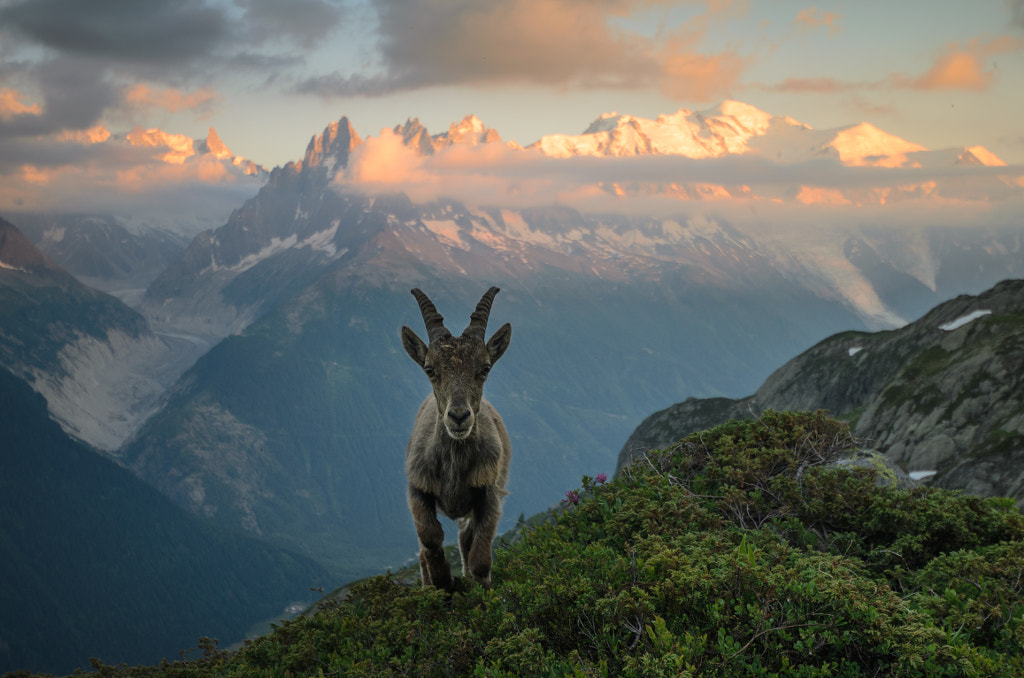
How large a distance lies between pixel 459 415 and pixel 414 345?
2.65 m

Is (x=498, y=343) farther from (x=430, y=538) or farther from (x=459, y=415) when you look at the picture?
(x=430, y=538)

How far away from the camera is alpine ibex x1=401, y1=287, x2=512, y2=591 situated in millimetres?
14688

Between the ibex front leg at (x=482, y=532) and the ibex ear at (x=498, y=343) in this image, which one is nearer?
the ibex front leg at (x=482, y=532)

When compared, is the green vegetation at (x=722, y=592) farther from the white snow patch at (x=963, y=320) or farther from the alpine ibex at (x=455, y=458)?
the white snow patch at (x=963, y=320)

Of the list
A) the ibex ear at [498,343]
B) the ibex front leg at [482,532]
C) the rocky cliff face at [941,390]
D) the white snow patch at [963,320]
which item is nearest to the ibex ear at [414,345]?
the ibex ear at [498,343]

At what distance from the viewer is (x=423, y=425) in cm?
1670

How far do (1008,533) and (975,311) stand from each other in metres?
109

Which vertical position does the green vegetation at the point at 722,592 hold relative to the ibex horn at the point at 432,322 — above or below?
below

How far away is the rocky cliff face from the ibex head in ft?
23.1

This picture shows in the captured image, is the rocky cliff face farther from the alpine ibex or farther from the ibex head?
the ibex head

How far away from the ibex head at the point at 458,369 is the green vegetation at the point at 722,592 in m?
3.22

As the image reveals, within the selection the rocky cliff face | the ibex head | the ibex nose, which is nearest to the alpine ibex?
the ibex head

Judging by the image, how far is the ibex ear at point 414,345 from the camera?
15673 millimetres

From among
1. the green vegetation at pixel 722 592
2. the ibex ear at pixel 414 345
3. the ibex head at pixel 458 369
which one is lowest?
the green vegetation at pixel 722 592
